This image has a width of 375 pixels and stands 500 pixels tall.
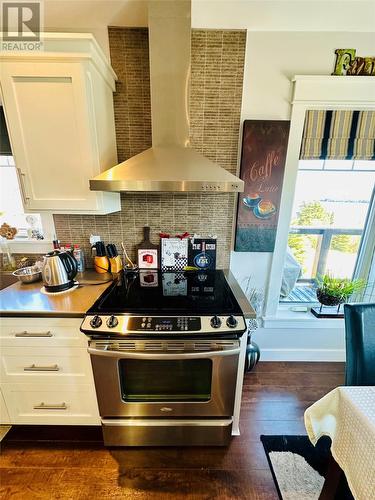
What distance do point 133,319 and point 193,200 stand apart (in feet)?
3.43

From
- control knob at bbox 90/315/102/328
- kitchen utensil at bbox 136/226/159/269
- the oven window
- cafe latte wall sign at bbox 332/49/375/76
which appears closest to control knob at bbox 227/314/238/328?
the oven window

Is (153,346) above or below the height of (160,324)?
below

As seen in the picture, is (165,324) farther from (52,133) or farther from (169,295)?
(52,133)

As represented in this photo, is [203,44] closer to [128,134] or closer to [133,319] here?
[128,134]

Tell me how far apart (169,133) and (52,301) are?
1.27 metres

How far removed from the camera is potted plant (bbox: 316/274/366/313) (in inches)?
73.4

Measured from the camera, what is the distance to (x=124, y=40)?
57.8 inches

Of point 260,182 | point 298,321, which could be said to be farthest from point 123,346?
point 298,321

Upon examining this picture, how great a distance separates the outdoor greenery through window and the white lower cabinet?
1753 millimetres

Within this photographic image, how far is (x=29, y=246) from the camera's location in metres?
1.79

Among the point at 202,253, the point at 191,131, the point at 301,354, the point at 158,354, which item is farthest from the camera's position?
the point at 301,354

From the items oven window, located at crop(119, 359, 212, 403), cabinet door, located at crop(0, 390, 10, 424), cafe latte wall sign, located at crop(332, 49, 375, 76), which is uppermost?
cafe latte wall sign, located at crop(332, 49, 375, 76)

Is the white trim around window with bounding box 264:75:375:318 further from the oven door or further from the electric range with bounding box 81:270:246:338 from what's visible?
the oven door

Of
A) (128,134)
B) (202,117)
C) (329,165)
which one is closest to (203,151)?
(202,117)
